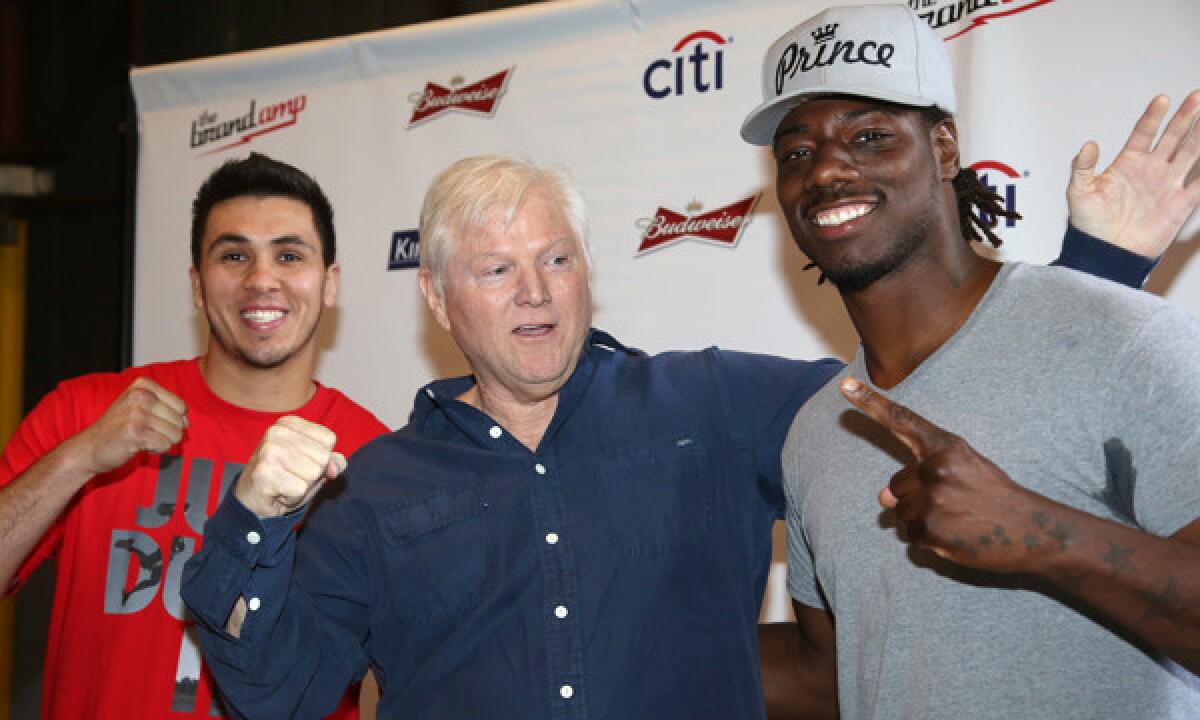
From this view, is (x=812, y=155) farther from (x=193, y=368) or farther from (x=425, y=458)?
(x=193, y=368)

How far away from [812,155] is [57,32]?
5.02 meters

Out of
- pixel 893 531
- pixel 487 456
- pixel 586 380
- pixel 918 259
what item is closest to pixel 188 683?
pixel 487 456

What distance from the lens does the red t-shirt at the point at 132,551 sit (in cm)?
221

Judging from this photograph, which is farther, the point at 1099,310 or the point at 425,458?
the point at 425,458

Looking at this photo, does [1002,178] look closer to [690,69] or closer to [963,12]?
[963,12]

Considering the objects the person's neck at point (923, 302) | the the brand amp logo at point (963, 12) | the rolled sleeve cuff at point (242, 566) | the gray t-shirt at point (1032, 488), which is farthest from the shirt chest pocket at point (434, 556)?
the the brand amp logo at point (963, 12)

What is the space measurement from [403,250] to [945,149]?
194 centimetres

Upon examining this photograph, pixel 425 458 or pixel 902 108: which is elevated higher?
pixel 902 108

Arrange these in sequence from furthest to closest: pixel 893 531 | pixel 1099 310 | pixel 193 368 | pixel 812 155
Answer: pixel 193 368
pixel 812 155
pixel 893 531
pixel 1099 310

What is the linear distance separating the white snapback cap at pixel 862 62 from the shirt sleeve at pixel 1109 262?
14.2 inches

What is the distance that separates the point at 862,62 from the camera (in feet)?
5.23

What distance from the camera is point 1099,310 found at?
1.39m

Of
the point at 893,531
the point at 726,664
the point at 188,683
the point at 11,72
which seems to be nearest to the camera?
the point at 893,531

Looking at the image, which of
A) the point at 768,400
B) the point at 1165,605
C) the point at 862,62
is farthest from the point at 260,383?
the point at 1165,605
